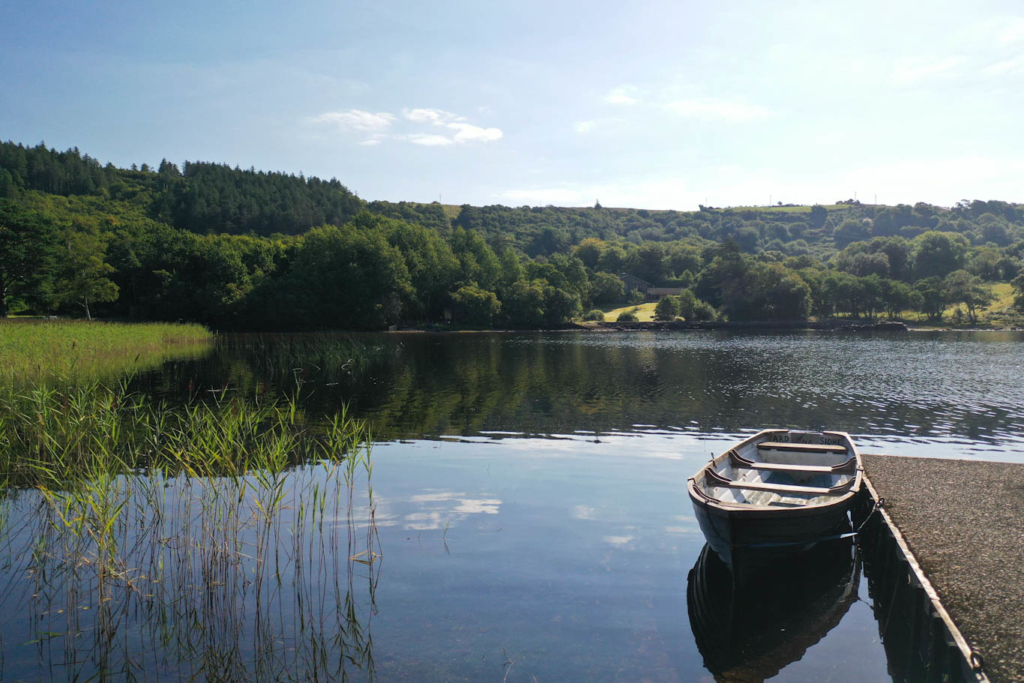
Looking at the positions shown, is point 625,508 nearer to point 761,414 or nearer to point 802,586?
point 802,586

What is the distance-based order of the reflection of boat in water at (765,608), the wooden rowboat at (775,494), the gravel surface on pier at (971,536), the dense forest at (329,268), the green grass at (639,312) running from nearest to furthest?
the gravel surface on pier at (971,536) → the reflection of boat in water at (765,608) → the wooden rowboat at (775,494) → the dense forest at (329,268) → the green grass at (639,312)

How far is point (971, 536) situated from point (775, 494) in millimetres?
2985

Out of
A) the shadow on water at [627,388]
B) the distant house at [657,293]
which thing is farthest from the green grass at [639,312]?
the shadow on water at [627,388]

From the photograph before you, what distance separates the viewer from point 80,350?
29.3m

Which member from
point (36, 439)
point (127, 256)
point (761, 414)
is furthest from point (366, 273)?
point (36, 439)

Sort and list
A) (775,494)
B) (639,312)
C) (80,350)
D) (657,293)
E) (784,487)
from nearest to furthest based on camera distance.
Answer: (784,487)
(775,494)
(80,350)
(639,312)
(657,293)

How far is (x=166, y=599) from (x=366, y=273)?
91.4 meters

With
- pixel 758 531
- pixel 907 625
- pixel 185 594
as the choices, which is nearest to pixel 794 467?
pixel 758 531

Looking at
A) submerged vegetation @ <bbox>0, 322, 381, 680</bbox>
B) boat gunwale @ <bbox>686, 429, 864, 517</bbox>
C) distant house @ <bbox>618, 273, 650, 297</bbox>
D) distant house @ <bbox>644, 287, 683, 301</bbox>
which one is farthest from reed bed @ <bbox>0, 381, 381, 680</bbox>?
distant house @ <bbox>618, 273, 650, 297</bbox>

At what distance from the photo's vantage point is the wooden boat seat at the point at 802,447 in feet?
50.7

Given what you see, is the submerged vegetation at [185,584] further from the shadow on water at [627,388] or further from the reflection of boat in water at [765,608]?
the shadow on water at [627,388]

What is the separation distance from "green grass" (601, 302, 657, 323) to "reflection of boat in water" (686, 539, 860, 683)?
363 ft

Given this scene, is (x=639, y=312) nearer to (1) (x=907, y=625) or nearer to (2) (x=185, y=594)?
(1) (x=907, y=625)

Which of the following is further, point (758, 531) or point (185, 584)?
point (758, 531)
